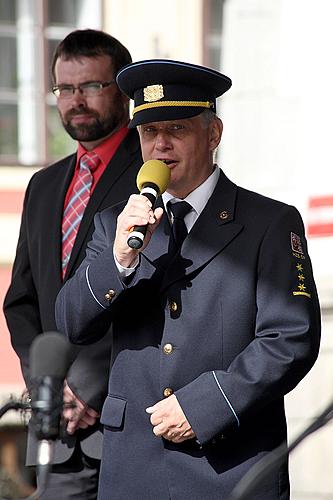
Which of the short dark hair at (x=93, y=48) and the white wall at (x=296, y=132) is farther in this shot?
the white wall at (x=296, y=132)

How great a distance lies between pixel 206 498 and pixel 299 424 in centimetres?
383

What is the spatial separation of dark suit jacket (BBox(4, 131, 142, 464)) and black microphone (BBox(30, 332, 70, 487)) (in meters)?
1.38

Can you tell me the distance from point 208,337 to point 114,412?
337mm

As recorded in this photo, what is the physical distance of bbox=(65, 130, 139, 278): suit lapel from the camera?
436 centimetres

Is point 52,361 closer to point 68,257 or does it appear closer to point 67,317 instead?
point 67,317

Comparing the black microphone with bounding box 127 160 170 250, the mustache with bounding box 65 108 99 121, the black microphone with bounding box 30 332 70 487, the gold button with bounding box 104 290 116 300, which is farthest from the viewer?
the mustache with bounding box 65 108 99 121

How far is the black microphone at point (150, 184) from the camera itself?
3.37m

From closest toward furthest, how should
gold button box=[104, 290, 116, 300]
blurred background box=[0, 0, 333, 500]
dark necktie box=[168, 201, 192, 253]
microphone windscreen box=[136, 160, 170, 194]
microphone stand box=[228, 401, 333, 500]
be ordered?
microphone stand box=[228, 401, 333, 500] < microphone windscreen box=[136, 160, 170, 194] < gold button box=[104, 290, 116, 300] < dark necktie box=[168, 201, 192, 253] < blurred background box=[0, 0, 333, 500]

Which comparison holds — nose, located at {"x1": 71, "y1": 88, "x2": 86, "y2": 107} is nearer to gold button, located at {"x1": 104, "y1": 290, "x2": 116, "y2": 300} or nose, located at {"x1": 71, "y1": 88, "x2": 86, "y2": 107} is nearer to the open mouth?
the open mouth

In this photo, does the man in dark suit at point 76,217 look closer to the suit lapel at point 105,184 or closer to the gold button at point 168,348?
the suit lapel at point 105,184

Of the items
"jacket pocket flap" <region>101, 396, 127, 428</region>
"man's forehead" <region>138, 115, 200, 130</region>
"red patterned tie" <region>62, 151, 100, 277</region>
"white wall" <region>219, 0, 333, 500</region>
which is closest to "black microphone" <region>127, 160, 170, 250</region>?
"man's forehead" <region>138, 115, 200, 130</region>

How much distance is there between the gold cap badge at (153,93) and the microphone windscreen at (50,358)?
1.06 meters

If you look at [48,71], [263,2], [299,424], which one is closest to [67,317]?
[299,424]

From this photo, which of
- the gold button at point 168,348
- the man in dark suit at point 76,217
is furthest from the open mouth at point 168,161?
the man in dark suit at point 76,217
